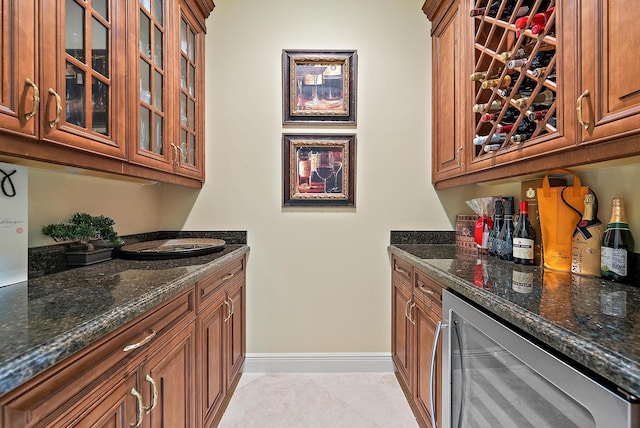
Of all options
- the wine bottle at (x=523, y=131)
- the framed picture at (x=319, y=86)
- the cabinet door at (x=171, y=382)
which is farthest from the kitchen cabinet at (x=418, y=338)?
the framed picture at (x=319, y=86)

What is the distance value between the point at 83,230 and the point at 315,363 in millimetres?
1647

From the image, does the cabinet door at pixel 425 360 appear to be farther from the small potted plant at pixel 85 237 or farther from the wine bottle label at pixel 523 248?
the small potted plant at pixel 85 237

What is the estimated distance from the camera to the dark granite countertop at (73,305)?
0.55m

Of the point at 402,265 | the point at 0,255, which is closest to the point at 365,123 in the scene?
the point at 402,265

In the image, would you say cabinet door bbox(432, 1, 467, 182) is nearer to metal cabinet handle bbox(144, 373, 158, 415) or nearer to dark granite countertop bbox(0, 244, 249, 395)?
dark granite countertop bbox(0, 244, 249, 395)

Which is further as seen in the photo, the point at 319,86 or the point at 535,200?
the point at 319,86

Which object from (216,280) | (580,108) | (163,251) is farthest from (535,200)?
(163,251)

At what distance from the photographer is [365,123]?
7.11 ft

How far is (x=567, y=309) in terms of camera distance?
78 centimetres

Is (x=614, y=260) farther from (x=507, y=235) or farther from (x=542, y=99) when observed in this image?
(x=542, y=99)

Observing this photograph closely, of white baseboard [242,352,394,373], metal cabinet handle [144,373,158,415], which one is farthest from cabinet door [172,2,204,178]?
white baseboard [242,352,394,373]

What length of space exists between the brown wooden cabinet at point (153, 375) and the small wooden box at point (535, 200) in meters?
1.57

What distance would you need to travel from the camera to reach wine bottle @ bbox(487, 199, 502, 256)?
1.63 metres

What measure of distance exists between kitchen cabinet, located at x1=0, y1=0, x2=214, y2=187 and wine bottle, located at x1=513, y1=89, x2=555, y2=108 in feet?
5.29
